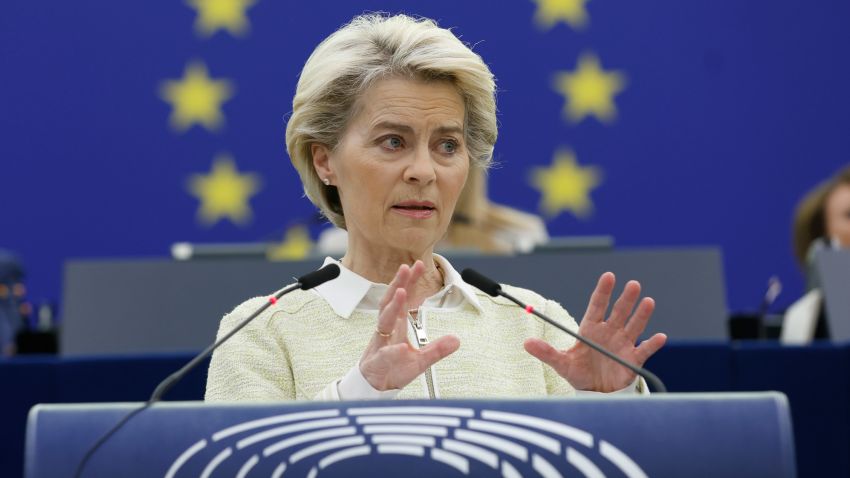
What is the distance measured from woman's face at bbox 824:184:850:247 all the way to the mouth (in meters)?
2.95

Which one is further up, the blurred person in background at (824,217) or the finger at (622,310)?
the blurred person in background at (824,217)

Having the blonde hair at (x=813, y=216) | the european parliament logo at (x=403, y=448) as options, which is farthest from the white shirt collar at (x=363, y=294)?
the blonde hair at (x=813, y=216)

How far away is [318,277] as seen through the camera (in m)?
1.77

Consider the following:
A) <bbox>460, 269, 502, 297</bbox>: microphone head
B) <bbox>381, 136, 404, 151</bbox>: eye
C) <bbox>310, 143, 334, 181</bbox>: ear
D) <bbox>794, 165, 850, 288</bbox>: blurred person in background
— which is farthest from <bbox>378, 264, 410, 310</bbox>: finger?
<bbox>794, 165, 850, 288</bbox>: blurred person in background

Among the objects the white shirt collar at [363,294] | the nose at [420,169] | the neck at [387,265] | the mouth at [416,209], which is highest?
the nose at [420,169]

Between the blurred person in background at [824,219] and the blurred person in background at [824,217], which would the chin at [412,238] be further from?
the blurred person in background at [824,217]

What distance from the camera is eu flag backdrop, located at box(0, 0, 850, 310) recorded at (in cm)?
557

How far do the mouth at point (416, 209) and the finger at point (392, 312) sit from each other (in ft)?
1.11

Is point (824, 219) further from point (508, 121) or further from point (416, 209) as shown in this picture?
point (416, 209)

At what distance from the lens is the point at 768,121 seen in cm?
572

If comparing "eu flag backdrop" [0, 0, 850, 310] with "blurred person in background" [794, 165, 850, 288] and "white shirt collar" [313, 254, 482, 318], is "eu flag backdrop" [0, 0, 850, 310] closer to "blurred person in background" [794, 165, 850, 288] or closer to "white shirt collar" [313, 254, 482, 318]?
"blurred person in background" [794, 165, 850, 288]

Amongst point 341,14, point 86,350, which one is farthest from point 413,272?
point 341,14

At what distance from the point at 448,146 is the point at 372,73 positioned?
17 cm

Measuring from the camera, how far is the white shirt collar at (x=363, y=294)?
6.66 feet
